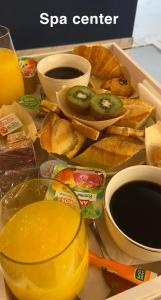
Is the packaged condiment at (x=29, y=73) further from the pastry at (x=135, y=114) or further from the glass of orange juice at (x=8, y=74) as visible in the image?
the pastry at (x=135, y=114)

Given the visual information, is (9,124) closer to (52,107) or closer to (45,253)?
(52,107)

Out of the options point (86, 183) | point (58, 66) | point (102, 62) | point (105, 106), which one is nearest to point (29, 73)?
point (58, 66)

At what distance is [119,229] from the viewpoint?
49cm

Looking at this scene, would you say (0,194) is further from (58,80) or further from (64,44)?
(64,44)

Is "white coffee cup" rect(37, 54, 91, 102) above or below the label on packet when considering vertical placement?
above

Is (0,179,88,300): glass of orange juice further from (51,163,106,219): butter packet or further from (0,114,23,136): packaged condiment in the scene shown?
(0,114,23,136): packaged condiment

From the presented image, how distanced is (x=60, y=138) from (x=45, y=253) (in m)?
0.29

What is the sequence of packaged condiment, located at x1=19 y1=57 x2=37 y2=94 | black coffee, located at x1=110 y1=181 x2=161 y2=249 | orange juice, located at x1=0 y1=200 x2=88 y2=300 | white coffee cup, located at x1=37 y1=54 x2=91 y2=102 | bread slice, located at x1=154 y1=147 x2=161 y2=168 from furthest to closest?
packaged condiment, located at x1=19 y1=57 x2=37 y2=94
white coffee cup, located at x1=37 y1=54 x2=91 y2=102
bread slice, located at x1=154 y1=147 x2=161 y2=168
black coffee, located at x1=110 y1=181 x2=161 y2=249
orange juice, located at x1=0 y1=200 x2=88 y2=300

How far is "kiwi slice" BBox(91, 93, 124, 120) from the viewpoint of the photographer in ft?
2.17

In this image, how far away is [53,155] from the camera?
656 millimetres

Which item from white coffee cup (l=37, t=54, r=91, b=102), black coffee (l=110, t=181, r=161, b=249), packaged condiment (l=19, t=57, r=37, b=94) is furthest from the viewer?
packaged condiment (l=19, t=57, r=37, b=94)

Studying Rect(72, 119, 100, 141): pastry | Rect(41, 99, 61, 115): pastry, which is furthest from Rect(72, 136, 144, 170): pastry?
Rect(41, 99, 61, 115): pastry

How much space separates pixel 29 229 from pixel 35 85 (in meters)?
0.54

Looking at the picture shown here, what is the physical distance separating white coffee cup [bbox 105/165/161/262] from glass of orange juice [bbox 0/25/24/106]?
1.25 feet
